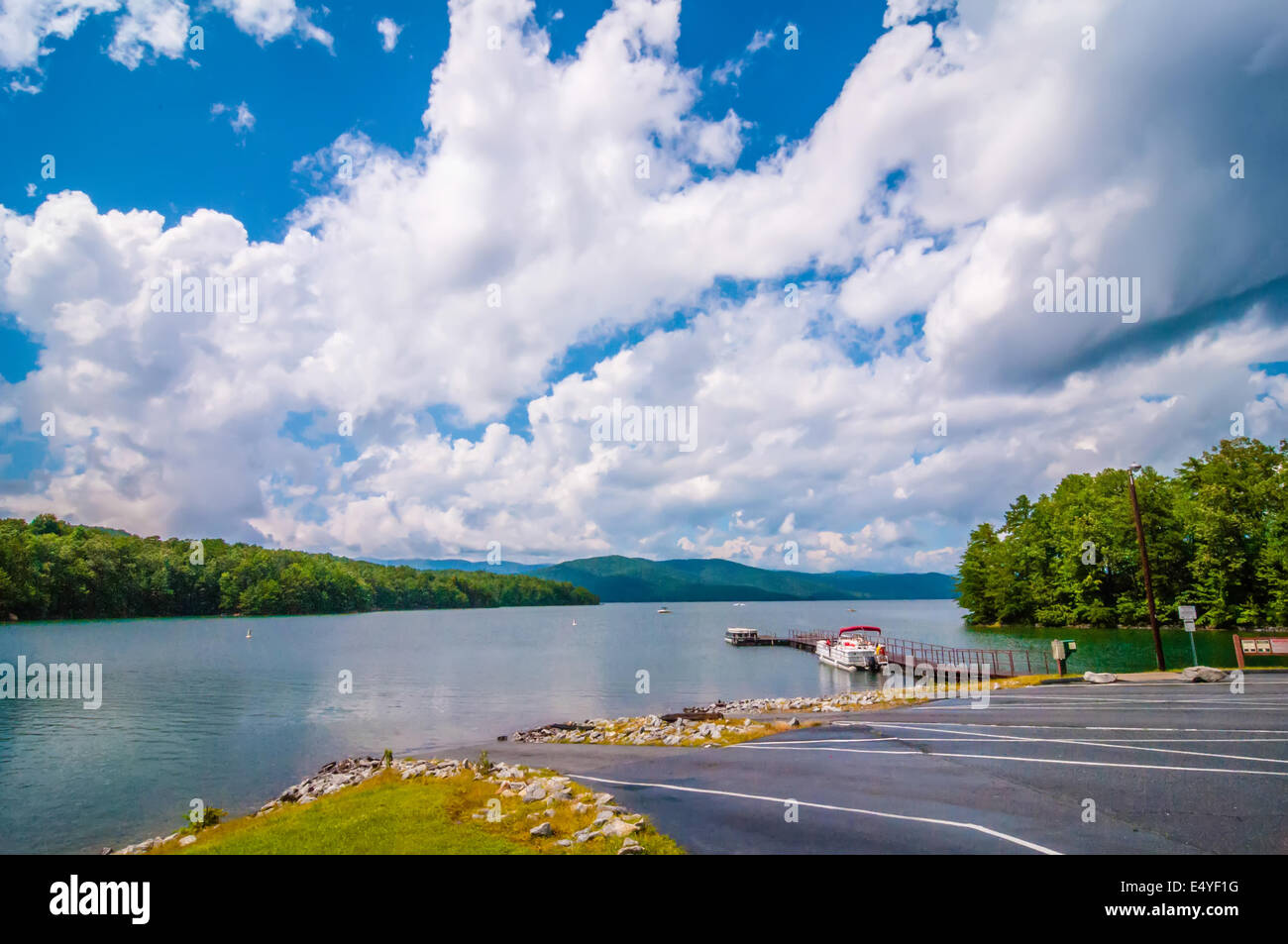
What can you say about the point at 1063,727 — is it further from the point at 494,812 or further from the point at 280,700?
the point at 280,700

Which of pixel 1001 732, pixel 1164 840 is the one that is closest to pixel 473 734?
pixel 1001 732

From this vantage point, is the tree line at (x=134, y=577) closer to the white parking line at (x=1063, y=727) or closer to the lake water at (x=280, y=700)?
the lake water at (x=280, y=700)

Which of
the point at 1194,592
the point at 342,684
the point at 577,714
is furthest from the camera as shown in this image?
the point at 1194,592

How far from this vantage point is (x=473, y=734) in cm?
3688

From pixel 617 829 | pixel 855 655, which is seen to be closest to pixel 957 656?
pixel 855 655

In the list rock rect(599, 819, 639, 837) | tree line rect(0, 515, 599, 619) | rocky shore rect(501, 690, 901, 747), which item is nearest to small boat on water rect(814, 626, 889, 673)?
rocky shore rect(501, 690, 901, 747)

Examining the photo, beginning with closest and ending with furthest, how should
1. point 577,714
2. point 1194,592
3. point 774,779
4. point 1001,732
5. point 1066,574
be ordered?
point 774,779 < point 1001,732 < point 577,714 < point 1194,592 < point 1066,574

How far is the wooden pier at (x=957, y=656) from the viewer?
51125 mm

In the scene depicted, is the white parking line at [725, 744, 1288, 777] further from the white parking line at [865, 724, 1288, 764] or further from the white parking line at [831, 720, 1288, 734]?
the white parking line at [831, 720, 1288, 734]

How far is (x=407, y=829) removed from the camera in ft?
43.6

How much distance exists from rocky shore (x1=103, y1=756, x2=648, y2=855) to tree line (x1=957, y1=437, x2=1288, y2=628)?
6138 centimetres

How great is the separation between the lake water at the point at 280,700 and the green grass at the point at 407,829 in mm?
8677

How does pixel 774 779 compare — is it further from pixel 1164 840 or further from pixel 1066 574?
pixel 1066 574
